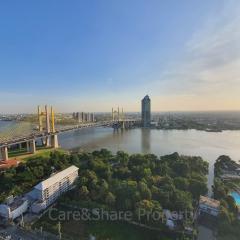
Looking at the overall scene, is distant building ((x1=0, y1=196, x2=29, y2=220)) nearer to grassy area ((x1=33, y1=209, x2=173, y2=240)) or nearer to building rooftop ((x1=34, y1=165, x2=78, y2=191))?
building rooftop ((x1=34, y1=165, x2=78, y2=191))

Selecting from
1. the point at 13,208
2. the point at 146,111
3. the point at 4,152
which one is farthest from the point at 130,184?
the point at 146,111

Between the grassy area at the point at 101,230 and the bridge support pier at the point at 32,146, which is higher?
the bridge support pier at the point at 32,146

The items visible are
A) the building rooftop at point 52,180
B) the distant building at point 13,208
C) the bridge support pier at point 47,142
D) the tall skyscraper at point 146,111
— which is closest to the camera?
the distant building at point 13,208

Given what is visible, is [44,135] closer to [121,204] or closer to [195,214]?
[121,204]

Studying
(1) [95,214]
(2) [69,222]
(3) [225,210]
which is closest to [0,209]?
(2) [69,222]

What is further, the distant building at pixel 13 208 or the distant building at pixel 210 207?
the distant building at pixel 210 207

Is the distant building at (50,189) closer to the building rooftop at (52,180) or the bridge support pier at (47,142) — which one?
the building rooftop at (52,180)

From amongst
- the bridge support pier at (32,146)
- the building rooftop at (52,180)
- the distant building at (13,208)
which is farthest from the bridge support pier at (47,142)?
the distant building at (13,208)

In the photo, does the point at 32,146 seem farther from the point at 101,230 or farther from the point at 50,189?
the point at 101,230
